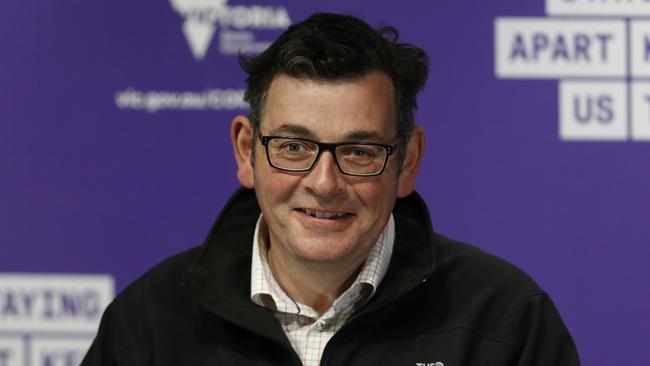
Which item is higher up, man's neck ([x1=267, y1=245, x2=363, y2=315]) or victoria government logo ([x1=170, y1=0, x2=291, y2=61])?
victoria government logo ([x1=170, y1=0, x2=291, y2=61])

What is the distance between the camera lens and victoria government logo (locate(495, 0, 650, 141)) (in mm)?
2451

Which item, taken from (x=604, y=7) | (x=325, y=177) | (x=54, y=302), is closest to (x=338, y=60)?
(x=325, y=177)

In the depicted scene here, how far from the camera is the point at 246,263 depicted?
1791 millimetres

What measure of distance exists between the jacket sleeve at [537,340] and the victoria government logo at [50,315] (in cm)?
126

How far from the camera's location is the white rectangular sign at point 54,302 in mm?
2566

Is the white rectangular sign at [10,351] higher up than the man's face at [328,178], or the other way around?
the man's face at [328,178]

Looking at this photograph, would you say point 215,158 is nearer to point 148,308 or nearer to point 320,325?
point 148,308

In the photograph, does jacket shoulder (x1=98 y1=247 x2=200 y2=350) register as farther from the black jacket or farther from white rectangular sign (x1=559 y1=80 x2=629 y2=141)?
white rectangular sign (x1=559 y1=80 x2=629 y2=141)

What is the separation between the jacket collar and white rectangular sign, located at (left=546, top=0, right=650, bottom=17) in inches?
35.4

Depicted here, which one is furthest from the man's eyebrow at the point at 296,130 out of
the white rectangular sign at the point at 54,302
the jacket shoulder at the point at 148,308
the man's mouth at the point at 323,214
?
the white rectangular sign at the point at 54,302

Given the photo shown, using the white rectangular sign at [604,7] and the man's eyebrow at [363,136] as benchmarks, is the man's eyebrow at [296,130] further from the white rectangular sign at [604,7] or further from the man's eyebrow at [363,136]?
the white rectangular sign at [604,7]

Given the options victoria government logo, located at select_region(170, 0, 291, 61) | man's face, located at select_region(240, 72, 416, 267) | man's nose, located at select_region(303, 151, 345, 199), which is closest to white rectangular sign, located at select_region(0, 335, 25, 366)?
victoria government logo, located at select_region(170, 0, 291, 61)

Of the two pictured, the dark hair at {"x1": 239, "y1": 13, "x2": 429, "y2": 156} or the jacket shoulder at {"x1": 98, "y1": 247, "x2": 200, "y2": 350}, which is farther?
the jacket shoulder at {"x1": 98, "y1": 247, "x2": 200, "y2": 350}

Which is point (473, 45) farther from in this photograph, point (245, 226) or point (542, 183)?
point (245, 226)
